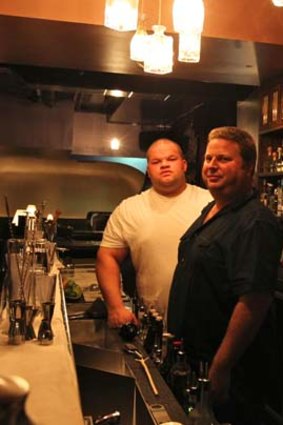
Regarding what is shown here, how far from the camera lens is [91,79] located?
4414 millimetres

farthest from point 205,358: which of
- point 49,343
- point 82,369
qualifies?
point 49,343

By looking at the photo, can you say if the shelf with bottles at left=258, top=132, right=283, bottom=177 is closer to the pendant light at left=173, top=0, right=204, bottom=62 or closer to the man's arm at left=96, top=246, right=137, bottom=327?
the man's arm at left=96, top=246, right=137, bottom=327

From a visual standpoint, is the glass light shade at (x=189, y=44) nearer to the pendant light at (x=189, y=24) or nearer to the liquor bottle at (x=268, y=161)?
the pendant light at (x=189, y=24)

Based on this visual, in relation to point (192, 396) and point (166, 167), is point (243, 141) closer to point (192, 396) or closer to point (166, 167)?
point (166, 167)

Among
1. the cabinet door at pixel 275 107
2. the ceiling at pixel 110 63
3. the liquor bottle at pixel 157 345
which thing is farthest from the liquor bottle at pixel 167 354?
the cabinet door at pixel 275 107

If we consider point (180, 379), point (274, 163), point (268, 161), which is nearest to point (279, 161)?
point (274, 163)

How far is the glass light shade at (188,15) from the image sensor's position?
1910 millimetres

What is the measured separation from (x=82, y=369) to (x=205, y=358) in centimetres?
51

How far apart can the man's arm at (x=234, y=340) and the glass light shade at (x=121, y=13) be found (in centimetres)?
117

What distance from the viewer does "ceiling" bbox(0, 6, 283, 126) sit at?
9.68 feet

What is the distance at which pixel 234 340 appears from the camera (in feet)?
5.97

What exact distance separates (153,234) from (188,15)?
1.12 m

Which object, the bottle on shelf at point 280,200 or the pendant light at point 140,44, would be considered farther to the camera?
the bottle on shelf at point 280,200

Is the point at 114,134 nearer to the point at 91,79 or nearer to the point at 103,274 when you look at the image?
the point at 91,79
